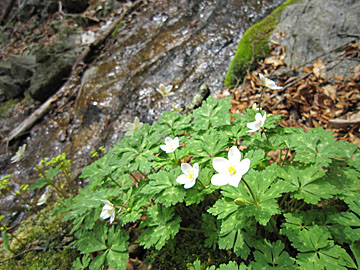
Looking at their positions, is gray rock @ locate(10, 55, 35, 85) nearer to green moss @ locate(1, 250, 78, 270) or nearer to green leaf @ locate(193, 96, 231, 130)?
green moss @ locate(1, 250, 78, 270)

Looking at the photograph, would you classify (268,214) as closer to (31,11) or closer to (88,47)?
(88,47)

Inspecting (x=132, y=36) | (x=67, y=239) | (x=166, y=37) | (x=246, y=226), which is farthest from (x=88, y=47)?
(x=246, y=226)

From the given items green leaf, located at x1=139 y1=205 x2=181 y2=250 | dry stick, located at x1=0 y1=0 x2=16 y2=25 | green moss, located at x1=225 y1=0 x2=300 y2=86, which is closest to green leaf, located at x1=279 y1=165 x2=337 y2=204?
green leaf, located at x1=139 y1=205 x2=181 y2=250

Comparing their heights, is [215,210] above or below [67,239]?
above

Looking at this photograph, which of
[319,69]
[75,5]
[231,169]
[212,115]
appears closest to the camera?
[231,169]

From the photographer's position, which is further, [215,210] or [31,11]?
[31,11]

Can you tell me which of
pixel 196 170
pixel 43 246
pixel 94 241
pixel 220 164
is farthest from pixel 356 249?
pixel 43 246

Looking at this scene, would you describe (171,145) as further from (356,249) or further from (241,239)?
(356,249)
